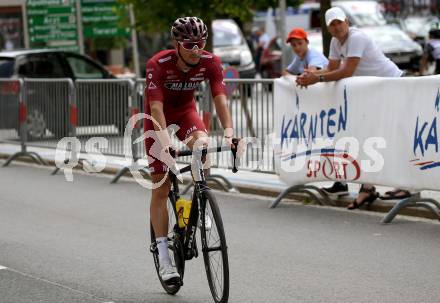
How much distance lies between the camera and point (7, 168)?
659 inches

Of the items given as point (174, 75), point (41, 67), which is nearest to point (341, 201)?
point (174, 75)

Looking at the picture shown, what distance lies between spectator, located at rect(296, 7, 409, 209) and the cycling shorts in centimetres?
372

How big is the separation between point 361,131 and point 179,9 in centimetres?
1036

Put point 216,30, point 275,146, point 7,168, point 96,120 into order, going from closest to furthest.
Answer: point 275,146, point 96,120, point 7,168, point 216,30

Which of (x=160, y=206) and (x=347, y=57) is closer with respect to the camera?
(x=160, y=206)

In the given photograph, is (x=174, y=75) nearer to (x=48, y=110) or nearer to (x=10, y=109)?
(x=48, y=110)

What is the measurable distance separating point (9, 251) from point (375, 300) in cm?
352

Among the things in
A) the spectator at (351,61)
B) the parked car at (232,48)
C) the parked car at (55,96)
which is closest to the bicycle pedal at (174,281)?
the spectator at (351,61)

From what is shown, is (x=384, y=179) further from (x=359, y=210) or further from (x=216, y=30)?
(x=216, y=30)

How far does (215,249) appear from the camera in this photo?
6.80m

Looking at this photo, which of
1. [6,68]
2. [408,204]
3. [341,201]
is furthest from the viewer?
[6,68]

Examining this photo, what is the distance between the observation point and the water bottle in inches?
284

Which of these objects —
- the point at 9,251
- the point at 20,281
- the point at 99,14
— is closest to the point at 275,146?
the point at 9,251

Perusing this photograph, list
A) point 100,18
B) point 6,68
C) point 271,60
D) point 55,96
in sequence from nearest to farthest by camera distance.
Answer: point 55,96 → point 6,68 → point 100,18 → point 271,60
